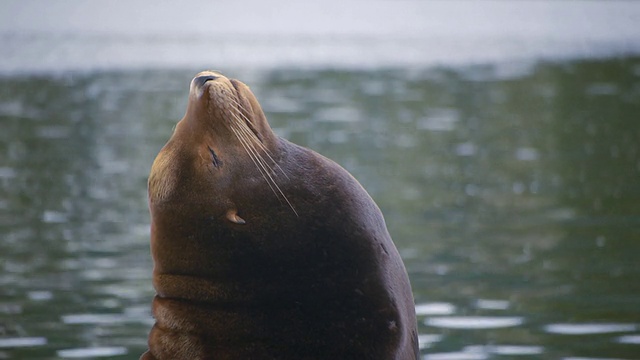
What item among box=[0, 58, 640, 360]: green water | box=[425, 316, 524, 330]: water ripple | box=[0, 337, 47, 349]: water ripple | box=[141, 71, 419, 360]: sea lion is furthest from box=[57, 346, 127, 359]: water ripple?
box=[141, 71, 419, 360]: sea lion

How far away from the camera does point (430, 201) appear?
43.3 feet

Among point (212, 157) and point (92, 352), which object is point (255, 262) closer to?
point (212, 157)

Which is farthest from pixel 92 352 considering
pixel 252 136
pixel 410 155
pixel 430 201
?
pixel 410 155

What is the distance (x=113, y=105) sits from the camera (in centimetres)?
2398

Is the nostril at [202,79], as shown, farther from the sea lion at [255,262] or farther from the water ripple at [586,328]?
the water ripple at [586,328]

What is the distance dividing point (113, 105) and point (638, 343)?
1718 cm

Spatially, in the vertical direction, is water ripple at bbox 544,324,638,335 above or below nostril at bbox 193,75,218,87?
below

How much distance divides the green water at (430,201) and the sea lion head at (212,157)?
9.65ft

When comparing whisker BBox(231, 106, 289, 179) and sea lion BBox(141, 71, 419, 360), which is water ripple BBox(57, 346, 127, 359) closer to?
sea lion BBox(141, 71, 419, 360)

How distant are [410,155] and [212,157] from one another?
11826mm

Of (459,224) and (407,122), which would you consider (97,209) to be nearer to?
(459,224)

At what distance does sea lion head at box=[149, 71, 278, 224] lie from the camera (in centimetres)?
486

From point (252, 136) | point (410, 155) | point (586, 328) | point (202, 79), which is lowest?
point (586, 328)

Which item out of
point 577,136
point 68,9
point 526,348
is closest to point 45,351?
point 526,348
